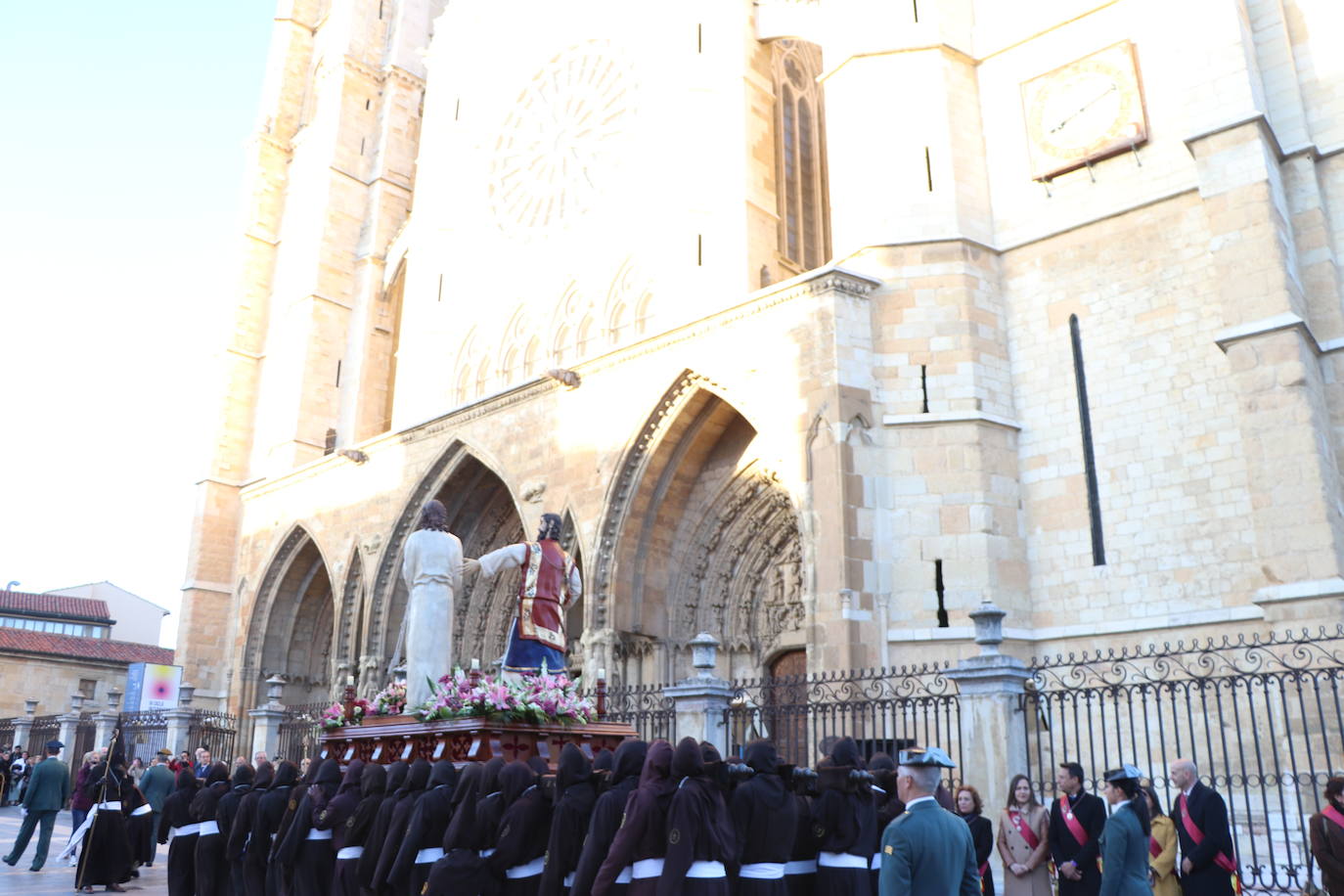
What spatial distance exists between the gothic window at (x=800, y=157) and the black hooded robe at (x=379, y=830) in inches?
474

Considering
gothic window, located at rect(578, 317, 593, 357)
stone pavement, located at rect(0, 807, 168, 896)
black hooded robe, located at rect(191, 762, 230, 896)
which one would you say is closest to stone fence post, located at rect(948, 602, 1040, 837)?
black hooded robe, located at rect(191, 762, 230, 896)

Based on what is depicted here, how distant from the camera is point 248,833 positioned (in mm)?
6973

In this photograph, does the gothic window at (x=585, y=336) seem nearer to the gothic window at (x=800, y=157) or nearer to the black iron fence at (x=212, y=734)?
the gothic window at (x=800, y=157)

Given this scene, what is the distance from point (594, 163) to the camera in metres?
18.2

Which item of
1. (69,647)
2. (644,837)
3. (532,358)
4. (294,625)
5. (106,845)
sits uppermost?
(532,358)

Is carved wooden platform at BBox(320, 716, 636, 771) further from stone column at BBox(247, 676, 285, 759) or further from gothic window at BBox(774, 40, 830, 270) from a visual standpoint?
gothic window at BBox(774, 40, 830, 270)

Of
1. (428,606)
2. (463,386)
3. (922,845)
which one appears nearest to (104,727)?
(463,386)

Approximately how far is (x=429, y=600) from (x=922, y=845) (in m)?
4.58

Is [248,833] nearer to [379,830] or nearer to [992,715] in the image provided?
[379,830]

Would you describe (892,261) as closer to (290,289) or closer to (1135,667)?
(1135,667)

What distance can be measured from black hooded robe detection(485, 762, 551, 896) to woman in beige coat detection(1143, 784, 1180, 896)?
3.12 metres

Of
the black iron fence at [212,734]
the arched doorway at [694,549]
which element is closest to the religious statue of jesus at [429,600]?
the arched doorway at [694,549]

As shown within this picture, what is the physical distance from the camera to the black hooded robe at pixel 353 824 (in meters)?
5.84

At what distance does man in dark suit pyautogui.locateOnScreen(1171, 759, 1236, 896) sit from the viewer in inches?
216
